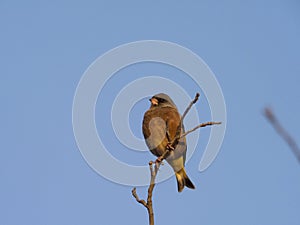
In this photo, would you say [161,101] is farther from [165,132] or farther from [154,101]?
[165,132]

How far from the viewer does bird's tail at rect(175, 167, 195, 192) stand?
22.2 feet

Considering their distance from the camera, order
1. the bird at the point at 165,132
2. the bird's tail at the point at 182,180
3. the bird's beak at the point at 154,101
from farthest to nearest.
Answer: the bird's beak at the point at 154,101 → the bird at the point at 165,132 → the bird's tail at the point at 182,180

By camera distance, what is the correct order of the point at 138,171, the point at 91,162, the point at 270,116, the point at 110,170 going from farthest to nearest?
the point at 138,171 < the point at 110,170 < the point at 91,162 < the point at 270,116

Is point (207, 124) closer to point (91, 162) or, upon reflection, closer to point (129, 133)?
point (91, 162)

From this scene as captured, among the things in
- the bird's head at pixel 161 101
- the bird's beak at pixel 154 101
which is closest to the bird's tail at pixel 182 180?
→ the bird's head at pixel 161 101

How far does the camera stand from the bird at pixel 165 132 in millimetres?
6961

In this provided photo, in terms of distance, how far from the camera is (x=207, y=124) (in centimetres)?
368

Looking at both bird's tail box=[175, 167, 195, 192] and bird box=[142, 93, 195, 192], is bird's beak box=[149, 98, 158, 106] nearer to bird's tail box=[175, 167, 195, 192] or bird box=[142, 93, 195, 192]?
bird box=[142, 93, 195, 192]

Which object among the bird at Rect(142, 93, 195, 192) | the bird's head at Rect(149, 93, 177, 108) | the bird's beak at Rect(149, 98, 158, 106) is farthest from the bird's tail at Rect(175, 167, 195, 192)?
the bird's beak at Rect(149, 98, 158, 106)

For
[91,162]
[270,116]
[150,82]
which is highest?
[150,82]

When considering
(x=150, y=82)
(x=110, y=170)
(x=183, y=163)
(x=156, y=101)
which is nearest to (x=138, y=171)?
(x=110, y=170)

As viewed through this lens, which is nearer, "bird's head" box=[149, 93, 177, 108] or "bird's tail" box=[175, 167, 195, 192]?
"bird's tail" box=[175, 167, 195, 192]

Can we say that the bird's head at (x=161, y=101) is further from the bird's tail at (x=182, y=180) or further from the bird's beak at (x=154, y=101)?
the bird's tail at (x=182, y=180)

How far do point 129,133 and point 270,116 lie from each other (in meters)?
3.84
